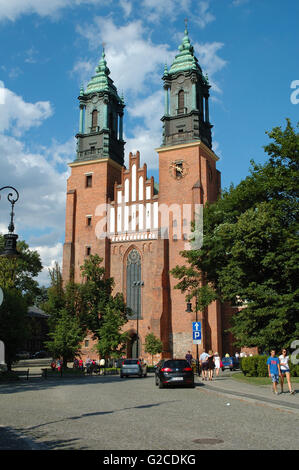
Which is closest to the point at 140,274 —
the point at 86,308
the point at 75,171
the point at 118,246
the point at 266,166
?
the point at 118,246

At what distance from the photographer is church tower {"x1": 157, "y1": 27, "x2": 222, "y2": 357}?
43.2 meters

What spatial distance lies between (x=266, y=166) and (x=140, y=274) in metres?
23.5

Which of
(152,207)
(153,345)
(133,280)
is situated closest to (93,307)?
(153,345)

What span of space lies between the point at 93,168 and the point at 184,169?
10.8 meters

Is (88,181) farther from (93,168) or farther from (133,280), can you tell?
(133,280)

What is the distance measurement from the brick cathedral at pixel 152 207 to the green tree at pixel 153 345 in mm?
1037

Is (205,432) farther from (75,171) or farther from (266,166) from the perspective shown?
(75,171)

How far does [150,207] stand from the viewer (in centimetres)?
4731

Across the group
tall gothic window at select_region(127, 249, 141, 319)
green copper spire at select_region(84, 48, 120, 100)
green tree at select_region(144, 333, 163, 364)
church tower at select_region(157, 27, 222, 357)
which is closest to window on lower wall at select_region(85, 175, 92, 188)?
church tower at select_region(157, 27, 222, 357)

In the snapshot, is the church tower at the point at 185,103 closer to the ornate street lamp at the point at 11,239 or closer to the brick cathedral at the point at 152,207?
the brick cathedral at the point at 152,207

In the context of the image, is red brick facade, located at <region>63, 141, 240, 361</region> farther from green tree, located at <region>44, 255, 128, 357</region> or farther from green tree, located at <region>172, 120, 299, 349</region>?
green tree, located at <region>172, 120, 299, 349</region>

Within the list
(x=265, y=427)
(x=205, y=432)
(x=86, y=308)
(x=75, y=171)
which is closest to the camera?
(x=205, y=432)

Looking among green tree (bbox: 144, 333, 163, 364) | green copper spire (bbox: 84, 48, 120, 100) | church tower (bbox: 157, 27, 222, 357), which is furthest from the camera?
green copper spire (bbox: 84, 48, 120, 100)

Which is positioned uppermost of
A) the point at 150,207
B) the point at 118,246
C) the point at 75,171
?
the point at 75,171
